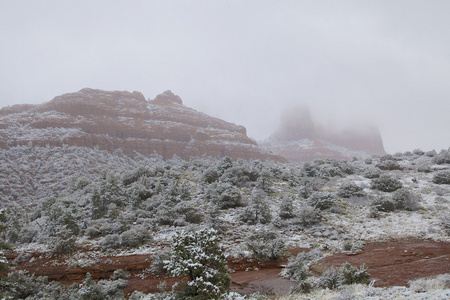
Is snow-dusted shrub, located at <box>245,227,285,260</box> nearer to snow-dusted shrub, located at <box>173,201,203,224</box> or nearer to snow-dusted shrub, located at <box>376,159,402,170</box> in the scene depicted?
snow-dusted shrub, located at <box>173,201,203,224</box>

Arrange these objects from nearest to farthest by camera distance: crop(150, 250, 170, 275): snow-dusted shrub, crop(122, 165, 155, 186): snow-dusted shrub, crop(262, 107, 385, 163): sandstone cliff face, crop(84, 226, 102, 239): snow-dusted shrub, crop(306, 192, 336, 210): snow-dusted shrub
→ crop(150, 250, 170, 275): snow-dusted shrub, crop(84, 226, 102, 239): snow-dusted shrub, crop(306, 192, 336, 210): snow-dusted shrub, crop(122, 165, 155, 186): snow-dusted shrub, crop(262, 107, 385, 163): sandstone cliff face

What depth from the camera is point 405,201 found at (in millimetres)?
20344

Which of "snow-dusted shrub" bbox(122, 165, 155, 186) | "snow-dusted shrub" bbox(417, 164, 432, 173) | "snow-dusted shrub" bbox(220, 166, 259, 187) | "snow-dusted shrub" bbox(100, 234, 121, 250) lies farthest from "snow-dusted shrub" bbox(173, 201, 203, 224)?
"snow-dusted shrub" bbox(417, 164, 432, 173)

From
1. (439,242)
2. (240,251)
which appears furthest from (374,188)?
(240,251)

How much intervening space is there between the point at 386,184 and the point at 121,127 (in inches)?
2703

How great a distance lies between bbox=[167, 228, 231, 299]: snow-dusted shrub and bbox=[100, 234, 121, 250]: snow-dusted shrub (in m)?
10.5

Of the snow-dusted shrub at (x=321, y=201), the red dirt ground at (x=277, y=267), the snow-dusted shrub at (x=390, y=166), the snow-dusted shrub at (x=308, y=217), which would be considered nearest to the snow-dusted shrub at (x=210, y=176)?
the snow-dusted shrub at (x=321, y=201)

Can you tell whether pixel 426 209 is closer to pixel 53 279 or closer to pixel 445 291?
pixel 445 291

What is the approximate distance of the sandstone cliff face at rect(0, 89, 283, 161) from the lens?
60.6m

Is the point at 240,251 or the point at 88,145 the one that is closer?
the point at 240,251

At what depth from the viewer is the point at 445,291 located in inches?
281

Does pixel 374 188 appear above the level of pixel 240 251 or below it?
above

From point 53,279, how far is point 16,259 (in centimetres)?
451

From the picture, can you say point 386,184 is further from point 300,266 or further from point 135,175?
point 135,175
